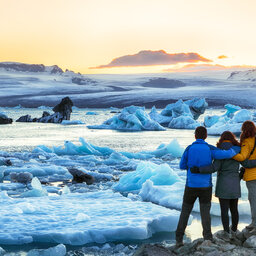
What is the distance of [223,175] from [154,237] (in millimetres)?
1297

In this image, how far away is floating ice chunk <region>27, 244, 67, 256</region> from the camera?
4.31 meters

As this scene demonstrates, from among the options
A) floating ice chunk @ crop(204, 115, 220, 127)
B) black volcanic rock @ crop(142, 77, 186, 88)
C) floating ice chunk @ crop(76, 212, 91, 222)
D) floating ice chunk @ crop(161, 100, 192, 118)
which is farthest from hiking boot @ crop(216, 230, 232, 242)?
black volcanic rock @ crop(142, 77, 186, 88)

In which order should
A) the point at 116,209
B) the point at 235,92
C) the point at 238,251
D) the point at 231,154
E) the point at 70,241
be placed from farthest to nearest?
the point at 235,92 → the point at 116,209 → the point at 70,241 → the point at 231,154 → the point at 238,251

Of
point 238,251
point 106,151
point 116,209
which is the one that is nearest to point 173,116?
point 106,151

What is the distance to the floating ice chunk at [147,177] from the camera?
25.6 ft

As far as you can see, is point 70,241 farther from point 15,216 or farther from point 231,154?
point 231,154

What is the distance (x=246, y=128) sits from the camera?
432 centimetres

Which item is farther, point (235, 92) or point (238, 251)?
point (235, 92)

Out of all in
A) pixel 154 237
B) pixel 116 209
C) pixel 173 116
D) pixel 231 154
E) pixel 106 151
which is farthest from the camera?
pixel 173 116

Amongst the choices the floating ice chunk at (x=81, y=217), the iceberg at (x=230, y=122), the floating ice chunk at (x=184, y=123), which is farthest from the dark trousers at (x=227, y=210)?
the floating ice chunk at (x=184, y=123)

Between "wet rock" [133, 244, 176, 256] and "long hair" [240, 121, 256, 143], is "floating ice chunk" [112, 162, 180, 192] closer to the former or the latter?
"long hair" [240, 121, 256, 143]

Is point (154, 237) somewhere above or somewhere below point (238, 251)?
below

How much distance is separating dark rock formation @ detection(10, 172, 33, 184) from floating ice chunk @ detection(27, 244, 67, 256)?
14.5 feet

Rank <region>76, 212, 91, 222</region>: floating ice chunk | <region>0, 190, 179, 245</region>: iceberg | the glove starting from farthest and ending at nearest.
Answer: <region>76, 212, 91, 222</region>: floating ice chunk, <region>0, 190, 179, 245</region>: iceberg, the glove
